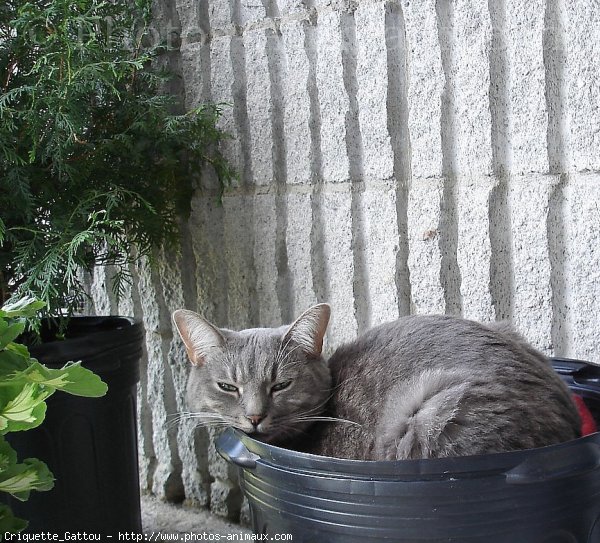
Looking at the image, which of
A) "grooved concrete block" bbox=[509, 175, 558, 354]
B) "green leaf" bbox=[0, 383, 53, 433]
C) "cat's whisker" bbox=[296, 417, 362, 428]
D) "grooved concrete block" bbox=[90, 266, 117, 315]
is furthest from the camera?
"grooved concrete block" bbox=[90, 266, 117, 315]

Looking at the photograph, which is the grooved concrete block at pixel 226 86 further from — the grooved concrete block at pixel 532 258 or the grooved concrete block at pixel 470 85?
the grooved concrete block at pixel 532 258

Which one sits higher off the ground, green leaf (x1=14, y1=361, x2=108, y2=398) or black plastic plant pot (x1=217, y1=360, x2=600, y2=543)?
green leaf (x1=14, y1=361, x2=108, y2=398)

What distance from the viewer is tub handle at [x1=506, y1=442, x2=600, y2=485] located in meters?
0.91

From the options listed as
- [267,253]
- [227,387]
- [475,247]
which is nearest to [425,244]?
[475,247]

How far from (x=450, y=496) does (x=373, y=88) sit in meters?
0.95

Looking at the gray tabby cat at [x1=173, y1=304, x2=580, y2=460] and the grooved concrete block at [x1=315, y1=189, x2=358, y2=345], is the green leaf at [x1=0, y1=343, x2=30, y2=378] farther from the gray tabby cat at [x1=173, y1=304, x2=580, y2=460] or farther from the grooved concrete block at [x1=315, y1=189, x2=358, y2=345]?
the grooved concrete block at [x1=315, y1=189, x2=358, y2=345]

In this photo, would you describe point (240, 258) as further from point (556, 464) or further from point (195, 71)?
point (556, 464)

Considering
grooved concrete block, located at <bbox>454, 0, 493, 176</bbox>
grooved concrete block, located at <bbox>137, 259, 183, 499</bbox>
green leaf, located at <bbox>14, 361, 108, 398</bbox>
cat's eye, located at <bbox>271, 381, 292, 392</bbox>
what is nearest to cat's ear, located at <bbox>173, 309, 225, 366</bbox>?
cat's eye, located at <bbox>271, 381, 292, 392</bbox>

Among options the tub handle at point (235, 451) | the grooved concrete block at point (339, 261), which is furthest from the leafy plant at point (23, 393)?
the grooved concrete block at point (339, 261)

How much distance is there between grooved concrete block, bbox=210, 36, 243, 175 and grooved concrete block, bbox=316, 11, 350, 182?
0.84ft

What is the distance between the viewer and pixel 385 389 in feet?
3.84

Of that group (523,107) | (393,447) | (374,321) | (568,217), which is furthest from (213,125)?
(393,447)

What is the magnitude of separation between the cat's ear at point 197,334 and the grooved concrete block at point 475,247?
0.53 metres

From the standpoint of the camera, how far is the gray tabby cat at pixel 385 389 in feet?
3.34
